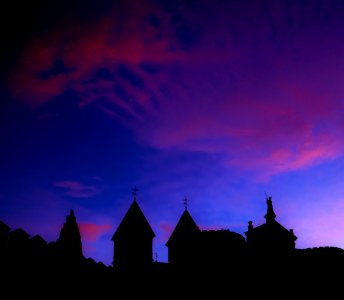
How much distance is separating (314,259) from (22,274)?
1658 centimetres

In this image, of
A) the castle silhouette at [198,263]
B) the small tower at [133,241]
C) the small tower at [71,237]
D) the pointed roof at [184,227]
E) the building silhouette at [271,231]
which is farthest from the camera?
the pointed roof at [184,227]

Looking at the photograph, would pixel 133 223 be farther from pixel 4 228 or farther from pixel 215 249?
pixel 215 249

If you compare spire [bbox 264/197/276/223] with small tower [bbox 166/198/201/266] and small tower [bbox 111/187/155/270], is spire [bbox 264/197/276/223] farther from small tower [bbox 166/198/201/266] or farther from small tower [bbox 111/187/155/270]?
small tower [bbox 111/187/155/270]

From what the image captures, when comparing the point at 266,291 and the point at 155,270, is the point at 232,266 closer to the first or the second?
the point at 266,291

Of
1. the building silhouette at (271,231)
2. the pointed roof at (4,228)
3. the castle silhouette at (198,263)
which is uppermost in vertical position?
the building silhouette at (271,231)

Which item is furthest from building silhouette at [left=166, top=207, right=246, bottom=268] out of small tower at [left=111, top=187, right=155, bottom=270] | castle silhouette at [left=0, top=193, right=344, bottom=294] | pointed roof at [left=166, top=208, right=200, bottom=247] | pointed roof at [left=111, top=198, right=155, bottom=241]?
pointed roof at [left=166, top=208, right=200, bottom=247]

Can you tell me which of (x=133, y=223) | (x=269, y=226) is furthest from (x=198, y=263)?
(x=133, y=223)

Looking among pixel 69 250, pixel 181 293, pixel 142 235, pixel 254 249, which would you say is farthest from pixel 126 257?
pixel 254 249

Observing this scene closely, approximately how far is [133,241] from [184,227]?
6572 mm

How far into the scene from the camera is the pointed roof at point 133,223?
1537 inches

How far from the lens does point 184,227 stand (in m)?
42.0

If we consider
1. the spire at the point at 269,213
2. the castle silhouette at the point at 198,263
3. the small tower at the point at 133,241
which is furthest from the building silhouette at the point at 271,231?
the small tower at the point at 133,241

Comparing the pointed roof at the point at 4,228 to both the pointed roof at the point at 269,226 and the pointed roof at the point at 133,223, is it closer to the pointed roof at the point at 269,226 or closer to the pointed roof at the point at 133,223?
the pointed roof at the point at 133,223

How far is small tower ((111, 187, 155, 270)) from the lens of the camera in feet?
124
